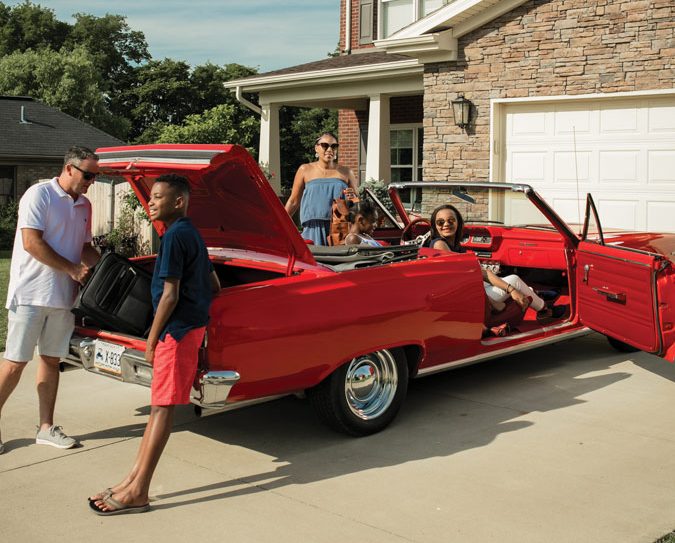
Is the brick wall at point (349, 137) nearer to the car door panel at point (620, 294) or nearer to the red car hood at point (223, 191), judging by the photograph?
the car door panel at point (620, 294)

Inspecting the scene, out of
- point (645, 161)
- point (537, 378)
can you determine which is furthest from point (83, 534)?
point (645, 161)

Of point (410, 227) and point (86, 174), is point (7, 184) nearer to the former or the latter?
point (410, 227)

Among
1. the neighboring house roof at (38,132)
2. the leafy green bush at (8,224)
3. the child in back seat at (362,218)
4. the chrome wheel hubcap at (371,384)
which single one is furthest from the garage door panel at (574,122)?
the neighboring house roof at (38,132)

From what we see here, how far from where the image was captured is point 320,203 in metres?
7.47

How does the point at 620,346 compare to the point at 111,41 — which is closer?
the point at 620,346

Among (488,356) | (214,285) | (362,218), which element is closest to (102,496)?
(214,285)

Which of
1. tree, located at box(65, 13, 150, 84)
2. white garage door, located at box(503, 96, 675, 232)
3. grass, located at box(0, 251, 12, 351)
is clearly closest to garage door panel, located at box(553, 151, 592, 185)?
white garage door, located at box(503, 96, 675, 232)

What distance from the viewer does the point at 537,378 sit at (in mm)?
6891

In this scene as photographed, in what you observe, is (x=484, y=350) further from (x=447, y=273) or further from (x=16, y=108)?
(x=16, y=108)

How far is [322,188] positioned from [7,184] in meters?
22.5

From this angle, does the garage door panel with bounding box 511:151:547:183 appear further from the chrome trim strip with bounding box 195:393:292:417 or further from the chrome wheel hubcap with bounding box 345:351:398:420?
the chrome trim strip with bounding box 195:393:292:417

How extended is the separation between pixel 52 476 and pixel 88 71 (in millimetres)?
45889

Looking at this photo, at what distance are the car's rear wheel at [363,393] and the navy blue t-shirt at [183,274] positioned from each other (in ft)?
3.63

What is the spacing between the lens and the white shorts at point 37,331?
17.0 feet
